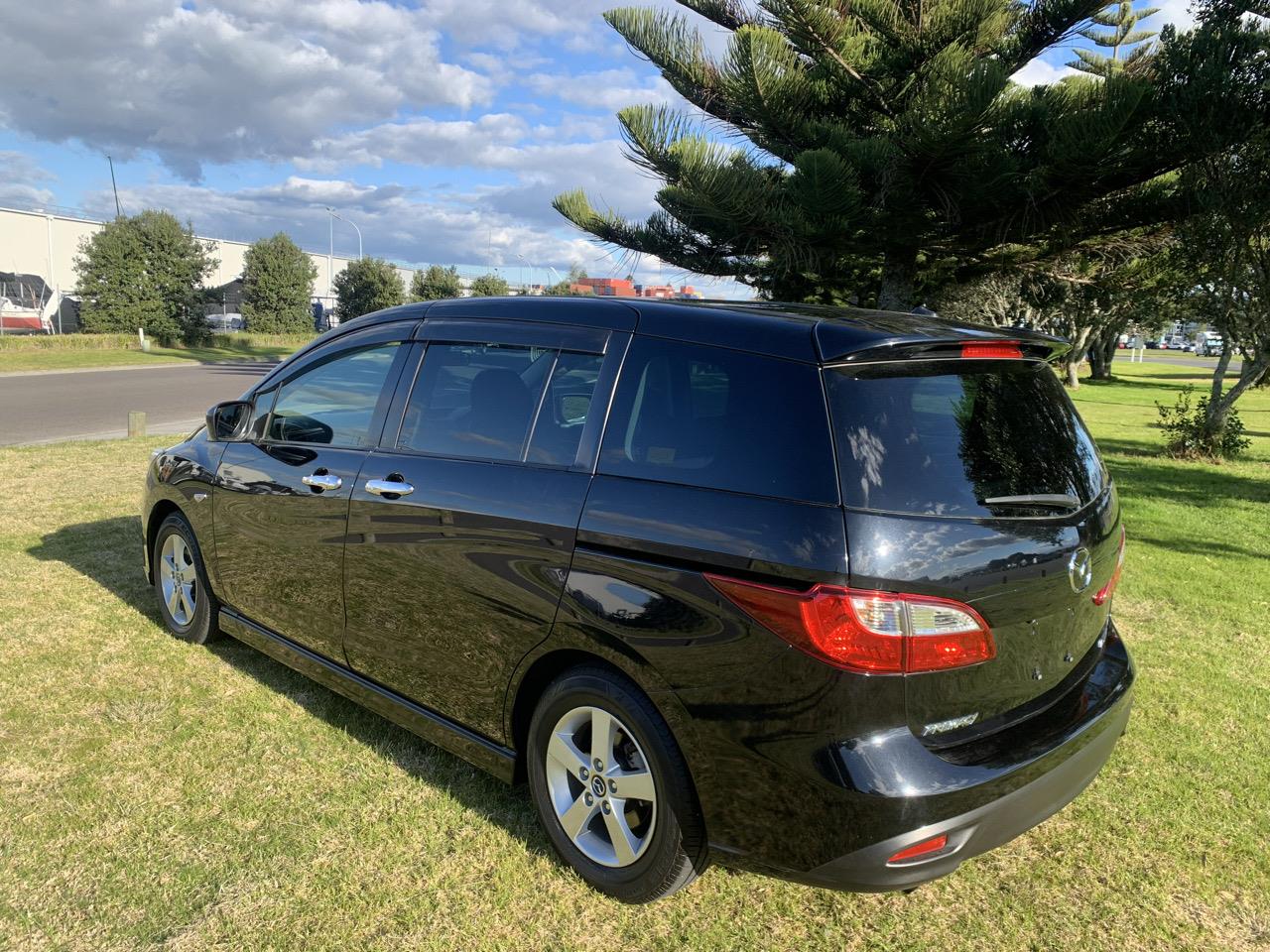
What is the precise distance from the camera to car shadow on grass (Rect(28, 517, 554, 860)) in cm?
304

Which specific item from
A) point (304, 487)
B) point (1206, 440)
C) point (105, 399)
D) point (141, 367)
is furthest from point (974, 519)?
point (141, 367)

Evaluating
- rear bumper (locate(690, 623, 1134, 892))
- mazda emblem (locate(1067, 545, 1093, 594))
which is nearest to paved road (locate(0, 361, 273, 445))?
rear bumper (locate(690, 623, 1134, 892))

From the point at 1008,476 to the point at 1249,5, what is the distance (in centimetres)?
1082

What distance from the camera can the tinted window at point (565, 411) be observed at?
2658 millimetres

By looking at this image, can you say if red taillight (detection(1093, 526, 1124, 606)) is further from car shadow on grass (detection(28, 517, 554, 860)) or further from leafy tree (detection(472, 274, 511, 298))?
leafy tree (detection(472, 274, 511, 298))

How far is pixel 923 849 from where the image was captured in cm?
206

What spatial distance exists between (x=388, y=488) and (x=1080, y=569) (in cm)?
219

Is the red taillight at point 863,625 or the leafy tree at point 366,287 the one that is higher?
the leafy tree at point 366,287

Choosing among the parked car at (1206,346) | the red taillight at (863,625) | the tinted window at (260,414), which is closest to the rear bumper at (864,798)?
the red taillight at (863,625)

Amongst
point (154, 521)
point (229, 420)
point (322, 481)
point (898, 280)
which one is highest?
point (898, 280)

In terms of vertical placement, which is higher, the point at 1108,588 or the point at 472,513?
the point at 472,513

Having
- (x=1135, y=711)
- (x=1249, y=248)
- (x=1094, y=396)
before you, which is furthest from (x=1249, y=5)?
(x=1094, y=396)

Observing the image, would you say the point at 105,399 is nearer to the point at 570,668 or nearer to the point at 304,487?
the point at 304,487

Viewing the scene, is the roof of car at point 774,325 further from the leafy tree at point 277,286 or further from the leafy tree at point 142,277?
the leafy tree at point 277,286
